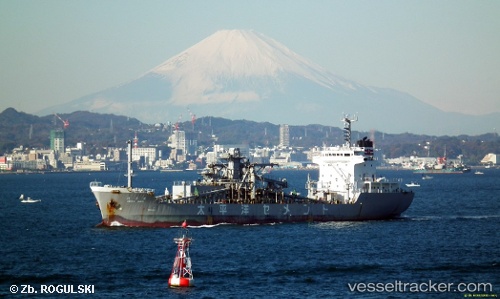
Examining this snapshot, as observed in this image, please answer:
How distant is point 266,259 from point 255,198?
18.6 meters

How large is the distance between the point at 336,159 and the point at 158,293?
35361 millimetres

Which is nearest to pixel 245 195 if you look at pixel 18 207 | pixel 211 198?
pixel 211 198

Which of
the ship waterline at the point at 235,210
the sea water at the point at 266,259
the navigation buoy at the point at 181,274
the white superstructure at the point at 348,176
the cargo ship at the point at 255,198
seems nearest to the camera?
the navigation buoy at the point at 181,274

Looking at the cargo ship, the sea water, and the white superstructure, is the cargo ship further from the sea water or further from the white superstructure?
the sea water

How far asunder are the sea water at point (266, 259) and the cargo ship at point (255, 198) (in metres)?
1.26

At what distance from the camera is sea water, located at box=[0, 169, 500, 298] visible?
129 feet

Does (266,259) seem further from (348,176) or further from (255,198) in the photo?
(348,176)

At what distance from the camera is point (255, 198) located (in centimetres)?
6656

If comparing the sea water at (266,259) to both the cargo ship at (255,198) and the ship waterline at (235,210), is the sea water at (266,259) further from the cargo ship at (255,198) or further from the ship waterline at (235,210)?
the cargo ship at (255,198)

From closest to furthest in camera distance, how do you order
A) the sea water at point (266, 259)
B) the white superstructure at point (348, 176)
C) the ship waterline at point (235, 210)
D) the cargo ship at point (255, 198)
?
the sea water at point (266, 259) → the ship waterline at point (235, 210) → the cargo ship at point (255, 198) → the white superstructure at point (348, 176)

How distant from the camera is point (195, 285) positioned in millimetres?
39625

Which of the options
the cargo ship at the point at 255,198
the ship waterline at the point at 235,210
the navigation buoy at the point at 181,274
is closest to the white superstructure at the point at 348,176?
the cargo ship at the point at 255,198

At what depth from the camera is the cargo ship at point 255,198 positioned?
6247 cm

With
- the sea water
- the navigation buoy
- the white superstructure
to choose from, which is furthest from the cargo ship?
the navigation buoy
